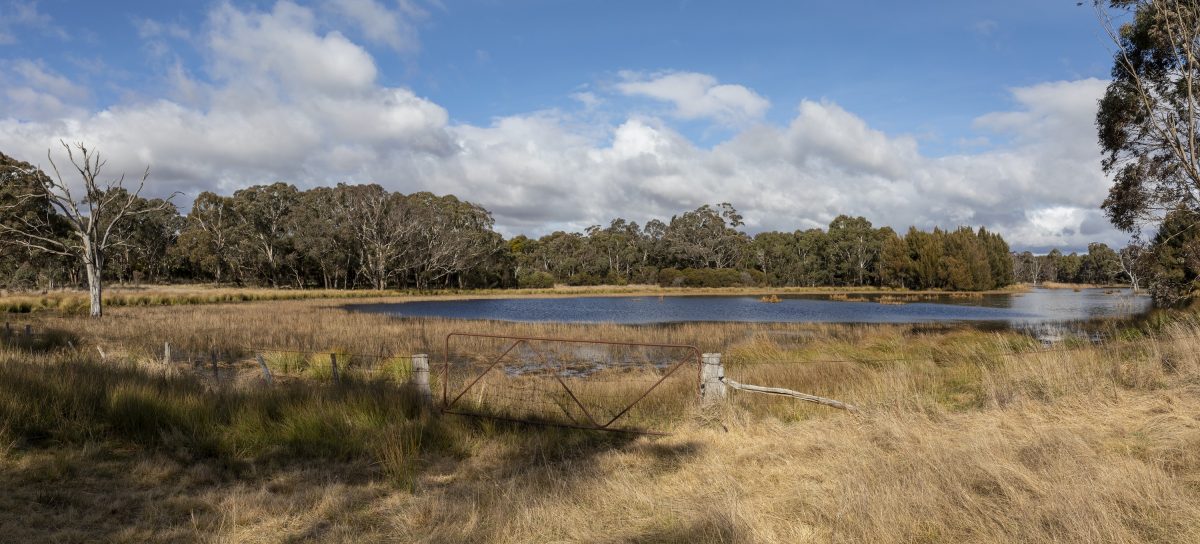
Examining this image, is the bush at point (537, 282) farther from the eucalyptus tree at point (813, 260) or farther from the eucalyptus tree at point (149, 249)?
the eucalyptus tree at point (149, 249)

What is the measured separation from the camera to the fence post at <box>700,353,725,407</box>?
7859 millimetres

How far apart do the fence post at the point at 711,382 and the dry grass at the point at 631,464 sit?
27 centimetres

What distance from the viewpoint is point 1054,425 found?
20.5 ft

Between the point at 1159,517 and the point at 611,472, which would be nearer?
the point at 1159,517

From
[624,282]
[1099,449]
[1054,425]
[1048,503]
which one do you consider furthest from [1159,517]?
[624,282]

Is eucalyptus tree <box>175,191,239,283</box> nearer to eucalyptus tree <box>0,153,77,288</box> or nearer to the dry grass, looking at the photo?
eucalyptus tree <box>0,153,77,288</box>

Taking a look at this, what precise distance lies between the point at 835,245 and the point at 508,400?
3545 inches

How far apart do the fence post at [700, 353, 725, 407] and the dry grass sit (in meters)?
0.27

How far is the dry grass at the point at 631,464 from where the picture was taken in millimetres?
4375

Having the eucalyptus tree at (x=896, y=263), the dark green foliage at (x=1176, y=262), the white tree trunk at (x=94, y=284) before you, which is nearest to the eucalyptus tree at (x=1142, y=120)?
the dark green foliage at (x=1176, y=262)

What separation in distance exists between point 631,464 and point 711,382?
1851 millimetres

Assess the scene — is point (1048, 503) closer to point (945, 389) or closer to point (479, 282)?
point (945, 389)

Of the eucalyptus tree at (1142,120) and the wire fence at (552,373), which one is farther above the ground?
the eucalyptus tree at (1142,120)

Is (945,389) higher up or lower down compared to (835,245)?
lower down
